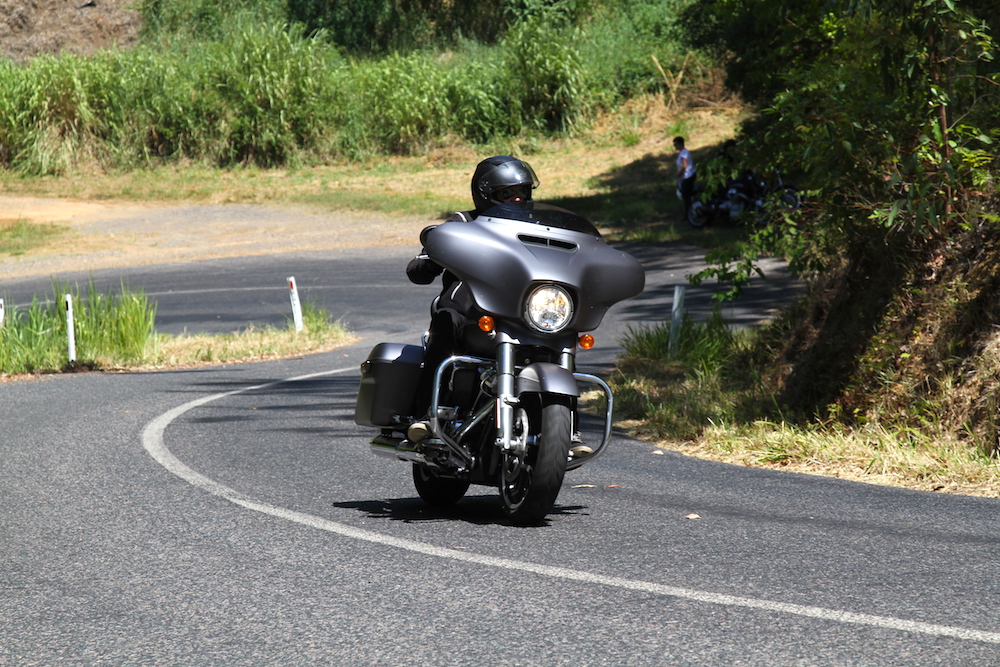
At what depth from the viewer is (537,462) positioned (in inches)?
225

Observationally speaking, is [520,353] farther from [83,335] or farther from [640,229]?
[640,229]

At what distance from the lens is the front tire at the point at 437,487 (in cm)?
682

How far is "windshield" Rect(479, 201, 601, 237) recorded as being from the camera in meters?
6.16

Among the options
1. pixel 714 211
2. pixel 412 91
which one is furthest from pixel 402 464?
pixel 412 91

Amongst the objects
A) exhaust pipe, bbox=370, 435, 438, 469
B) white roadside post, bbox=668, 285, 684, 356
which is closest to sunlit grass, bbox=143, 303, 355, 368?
white roadside post, bbox=668, 285, 684, 356

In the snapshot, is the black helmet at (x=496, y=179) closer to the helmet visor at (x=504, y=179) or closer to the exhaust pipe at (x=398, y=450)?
the helmet visor at (x=504, y=179)

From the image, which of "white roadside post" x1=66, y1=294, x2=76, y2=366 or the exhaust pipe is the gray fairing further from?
"white roadside post" x1=66, y1=294, x2=76, y2=366

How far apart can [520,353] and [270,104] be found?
1566 inches

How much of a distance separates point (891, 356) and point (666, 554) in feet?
14.3

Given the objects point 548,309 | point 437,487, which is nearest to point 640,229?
point 437,487

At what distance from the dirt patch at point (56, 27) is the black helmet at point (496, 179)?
55.2 m

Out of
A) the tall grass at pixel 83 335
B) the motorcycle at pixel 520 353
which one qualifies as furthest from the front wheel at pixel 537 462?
the tall grass at pixel 83 335

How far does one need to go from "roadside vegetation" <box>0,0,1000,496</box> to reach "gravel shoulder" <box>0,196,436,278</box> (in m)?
1.68

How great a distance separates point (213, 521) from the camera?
253 inches
